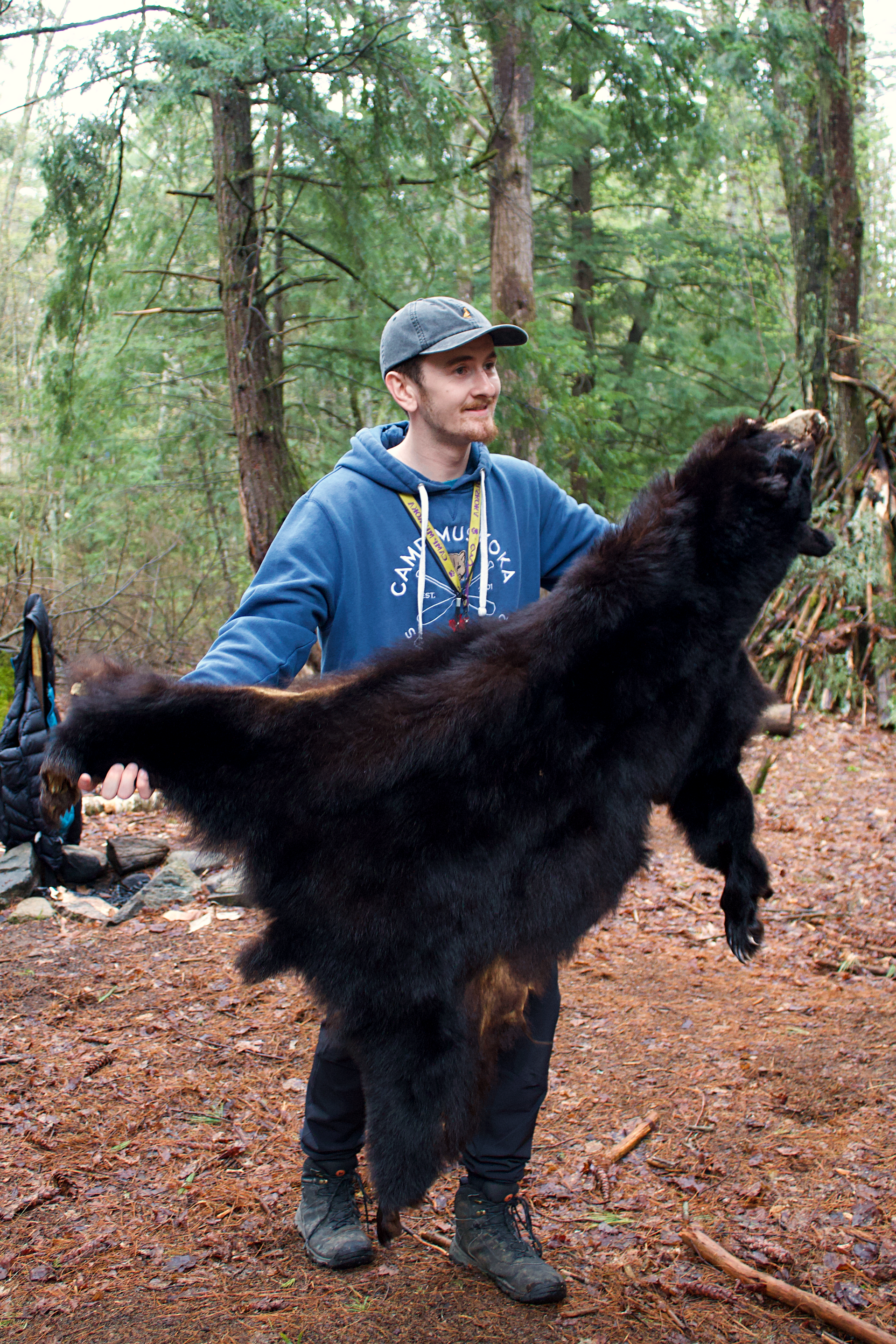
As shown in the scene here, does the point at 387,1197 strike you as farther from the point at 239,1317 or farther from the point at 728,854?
the point at 728,854

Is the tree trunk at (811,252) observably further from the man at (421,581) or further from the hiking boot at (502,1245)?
the hiking boot at (502,1245)

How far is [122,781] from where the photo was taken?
1806mm

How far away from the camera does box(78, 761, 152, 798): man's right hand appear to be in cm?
179

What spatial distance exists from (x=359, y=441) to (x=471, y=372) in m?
0.36

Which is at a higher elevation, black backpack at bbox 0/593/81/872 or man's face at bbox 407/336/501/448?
man's face at bbox 407/336/501/448

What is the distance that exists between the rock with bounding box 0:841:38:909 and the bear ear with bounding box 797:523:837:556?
4.73m

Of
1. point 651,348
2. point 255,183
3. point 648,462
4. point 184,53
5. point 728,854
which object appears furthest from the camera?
point 651,348

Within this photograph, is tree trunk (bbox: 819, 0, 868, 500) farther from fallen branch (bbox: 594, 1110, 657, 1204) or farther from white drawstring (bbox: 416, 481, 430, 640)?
white drawstring (bbox: 416, 481, 430, 640)

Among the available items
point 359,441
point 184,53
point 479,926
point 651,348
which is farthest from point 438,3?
point 651,348

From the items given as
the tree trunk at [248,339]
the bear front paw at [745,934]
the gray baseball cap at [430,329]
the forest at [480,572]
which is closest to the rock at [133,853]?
the forest at [480,572]

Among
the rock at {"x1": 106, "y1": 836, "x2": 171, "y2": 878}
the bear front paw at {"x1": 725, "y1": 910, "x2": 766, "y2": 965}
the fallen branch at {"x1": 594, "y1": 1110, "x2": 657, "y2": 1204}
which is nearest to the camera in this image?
the bear front paw at {"x1": 725, "y1": 910, "x2": 766, "y2": 965}

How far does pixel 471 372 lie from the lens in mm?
2479

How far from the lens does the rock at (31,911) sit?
5121mm

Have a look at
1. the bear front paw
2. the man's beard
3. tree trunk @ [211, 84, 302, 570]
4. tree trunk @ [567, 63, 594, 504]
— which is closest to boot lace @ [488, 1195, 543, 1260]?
the bear front paw
